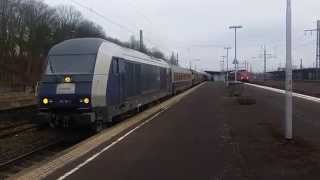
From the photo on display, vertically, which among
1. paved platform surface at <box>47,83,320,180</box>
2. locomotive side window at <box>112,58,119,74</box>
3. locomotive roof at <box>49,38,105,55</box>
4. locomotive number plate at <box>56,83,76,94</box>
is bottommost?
paved platform surface at <box>47,83,320,180</box>

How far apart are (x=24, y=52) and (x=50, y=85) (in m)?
55.3

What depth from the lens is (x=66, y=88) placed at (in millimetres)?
16719

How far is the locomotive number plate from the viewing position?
1661cm

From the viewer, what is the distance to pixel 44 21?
73.6 m

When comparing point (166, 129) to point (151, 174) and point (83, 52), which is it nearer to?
point (83, 52)

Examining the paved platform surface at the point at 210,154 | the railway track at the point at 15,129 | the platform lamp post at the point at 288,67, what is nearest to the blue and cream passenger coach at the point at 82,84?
the paved platform surface at the point at 210,154

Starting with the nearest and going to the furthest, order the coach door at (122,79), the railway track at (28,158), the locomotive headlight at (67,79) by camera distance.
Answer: the railway track at (28,158), the locomotive headlight at (67,79), the coach door at (122,79)

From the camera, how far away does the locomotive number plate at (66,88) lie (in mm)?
16609

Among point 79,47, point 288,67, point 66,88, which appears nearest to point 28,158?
point 66,88

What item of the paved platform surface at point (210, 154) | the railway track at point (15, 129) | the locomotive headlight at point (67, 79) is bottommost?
the railway track at point (15, 129)

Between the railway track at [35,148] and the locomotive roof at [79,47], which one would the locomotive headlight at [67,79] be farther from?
the railway track at [35,148]

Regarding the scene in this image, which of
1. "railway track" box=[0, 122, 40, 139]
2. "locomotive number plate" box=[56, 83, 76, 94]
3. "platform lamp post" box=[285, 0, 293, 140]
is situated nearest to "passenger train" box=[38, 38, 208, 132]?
"locomotive number plate" box=[56, 83, 76, 94]

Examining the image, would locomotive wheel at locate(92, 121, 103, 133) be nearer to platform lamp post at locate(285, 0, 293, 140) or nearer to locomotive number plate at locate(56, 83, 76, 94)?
locomotive number plate at locate(56, 83, 76, 94)

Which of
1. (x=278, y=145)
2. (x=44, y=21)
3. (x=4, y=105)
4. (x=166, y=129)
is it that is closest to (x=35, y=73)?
(x=44, y=21)
